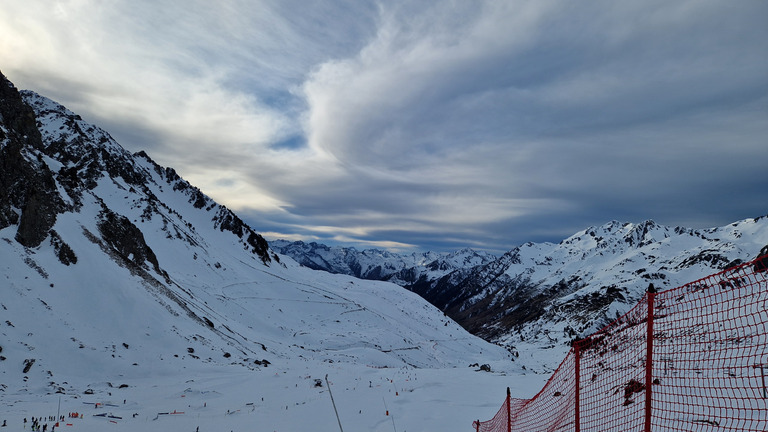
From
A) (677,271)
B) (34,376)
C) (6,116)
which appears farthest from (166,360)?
(677,271)

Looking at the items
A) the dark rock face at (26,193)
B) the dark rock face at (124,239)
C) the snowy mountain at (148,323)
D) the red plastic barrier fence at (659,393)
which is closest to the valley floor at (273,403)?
the snowy mountain at (148,323)

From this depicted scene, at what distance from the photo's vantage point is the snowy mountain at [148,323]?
60.4ft

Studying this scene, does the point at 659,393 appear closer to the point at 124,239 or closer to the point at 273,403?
the point at 273,403

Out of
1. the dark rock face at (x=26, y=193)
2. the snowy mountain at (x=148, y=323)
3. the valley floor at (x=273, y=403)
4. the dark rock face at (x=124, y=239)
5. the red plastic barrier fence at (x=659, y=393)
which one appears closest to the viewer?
the red plastic barrier fence at (x=659, y=393)

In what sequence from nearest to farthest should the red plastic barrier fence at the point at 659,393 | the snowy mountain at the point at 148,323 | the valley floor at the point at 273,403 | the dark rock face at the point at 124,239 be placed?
the red plastic barrier fence at the point at 659,393, the valley floor at the point at 273,403, the snowy mountain at the point at 148,323, the dark rock face at the point at 124,239

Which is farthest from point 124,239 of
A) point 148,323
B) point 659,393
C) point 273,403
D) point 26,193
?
point 659,393

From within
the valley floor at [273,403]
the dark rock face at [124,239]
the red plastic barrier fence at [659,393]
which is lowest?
the valley floor at [273,403]

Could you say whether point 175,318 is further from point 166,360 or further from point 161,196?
point 161,196

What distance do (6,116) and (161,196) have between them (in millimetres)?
60260

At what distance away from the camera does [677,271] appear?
653ft

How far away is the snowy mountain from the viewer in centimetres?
1842

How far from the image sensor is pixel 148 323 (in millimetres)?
30281

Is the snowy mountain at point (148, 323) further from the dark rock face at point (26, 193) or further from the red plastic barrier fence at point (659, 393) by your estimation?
the red plastic barrier fence at point (659, 393)

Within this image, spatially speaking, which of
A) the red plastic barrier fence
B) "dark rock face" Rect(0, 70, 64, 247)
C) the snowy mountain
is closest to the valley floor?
the snowy mountain
